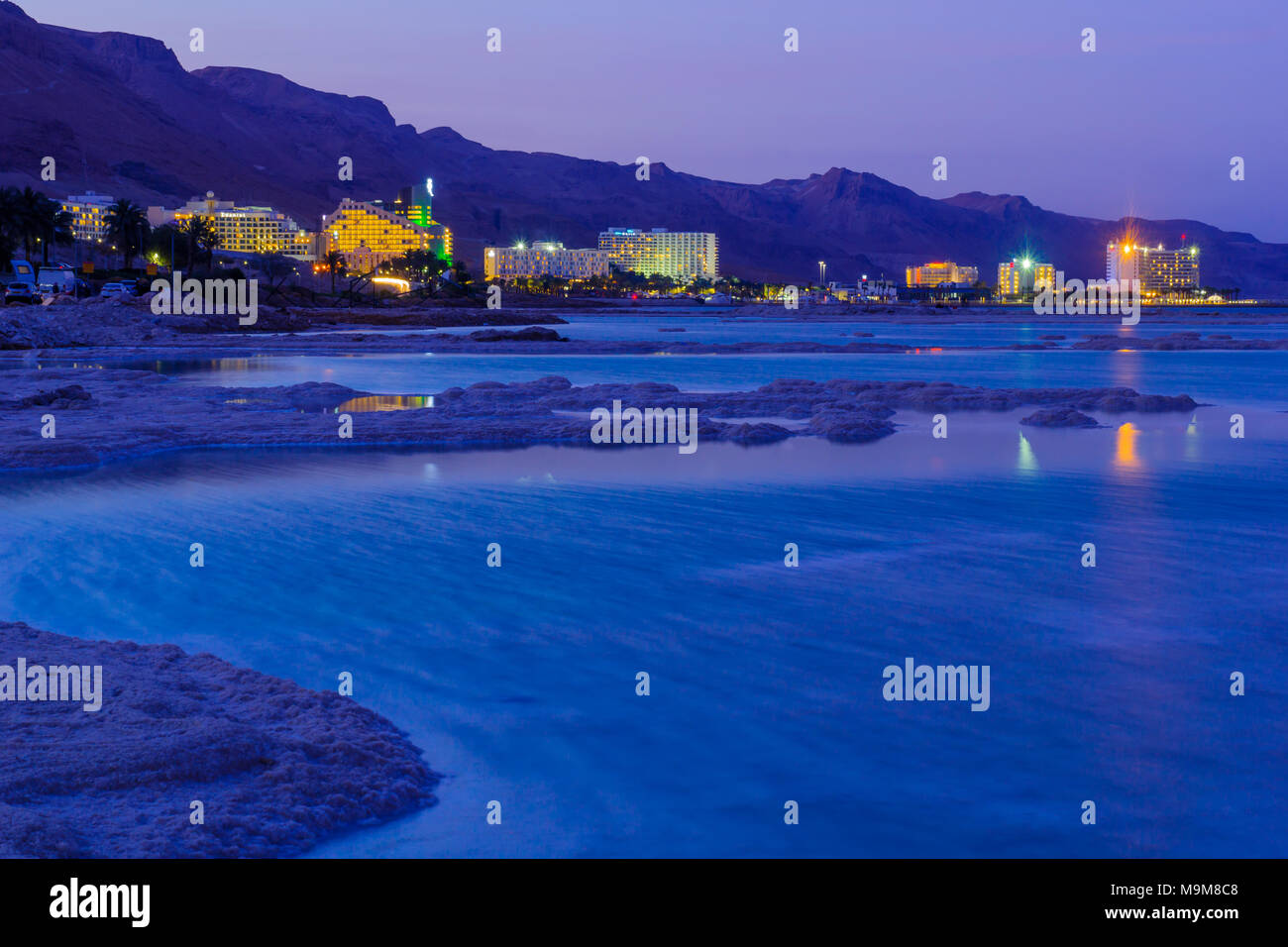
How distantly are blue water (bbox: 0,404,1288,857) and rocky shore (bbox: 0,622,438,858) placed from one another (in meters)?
0.29

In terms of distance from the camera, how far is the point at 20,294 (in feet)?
236

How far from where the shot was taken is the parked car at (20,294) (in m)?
71.4

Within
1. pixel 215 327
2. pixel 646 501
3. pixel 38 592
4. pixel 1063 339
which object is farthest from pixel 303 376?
pixel 1063 339

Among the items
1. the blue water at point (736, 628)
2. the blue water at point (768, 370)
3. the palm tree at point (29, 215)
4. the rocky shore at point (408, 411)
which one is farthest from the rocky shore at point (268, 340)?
the blue water at point (736, 628)

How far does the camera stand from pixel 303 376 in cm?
3703

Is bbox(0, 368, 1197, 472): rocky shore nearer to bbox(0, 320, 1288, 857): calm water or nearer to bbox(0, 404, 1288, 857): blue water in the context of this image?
bbox(0, 320, 1288, 857): calm water

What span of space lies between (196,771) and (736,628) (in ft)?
14.5

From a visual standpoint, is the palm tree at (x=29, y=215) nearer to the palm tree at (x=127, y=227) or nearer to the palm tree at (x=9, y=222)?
the palm tree at (x=9, y=222)

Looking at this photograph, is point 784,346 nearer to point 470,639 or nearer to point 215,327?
point 215,327

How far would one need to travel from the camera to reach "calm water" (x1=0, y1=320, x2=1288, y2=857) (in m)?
6.20

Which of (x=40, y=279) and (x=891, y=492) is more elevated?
(x=40, y=279)

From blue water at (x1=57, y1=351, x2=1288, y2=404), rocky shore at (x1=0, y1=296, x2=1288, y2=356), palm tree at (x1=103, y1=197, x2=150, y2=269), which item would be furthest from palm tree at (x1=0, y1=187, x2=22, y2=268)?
blue water at (x1=57, y1=351, x2=1288, y2=404)
